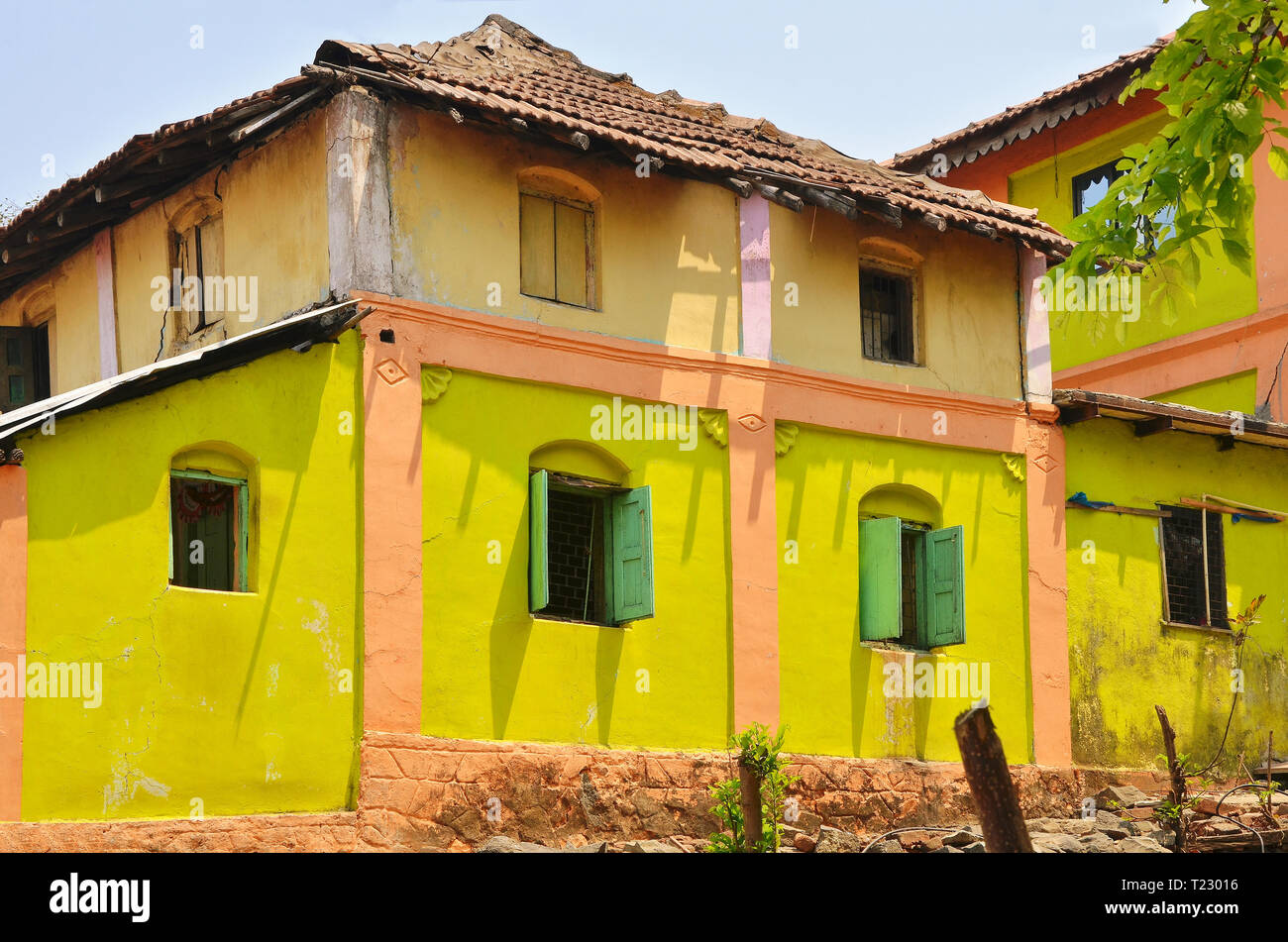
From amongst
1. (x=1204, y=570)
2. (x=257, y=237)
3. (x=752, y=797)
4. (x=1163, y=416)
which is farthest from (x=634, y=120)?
(x=1204, y=570)

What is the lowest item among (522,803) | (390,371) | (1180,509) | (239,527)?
(522,803)

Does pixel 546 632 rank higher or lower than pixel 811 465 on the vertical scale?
lower

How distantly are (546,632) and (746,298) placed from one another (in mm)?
3818

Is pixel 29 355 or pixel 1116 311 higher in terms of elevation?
pixel 1116 311

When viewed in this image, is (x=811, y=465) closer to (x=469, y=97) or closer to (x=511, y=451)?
(x=511, y=451)

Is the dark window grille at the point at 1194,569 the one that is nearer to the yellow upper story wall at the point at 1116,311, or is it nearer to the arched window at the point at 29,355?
the yellow upper story wall at the point at 1116,311

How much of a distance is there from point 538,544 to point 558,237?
2812mm

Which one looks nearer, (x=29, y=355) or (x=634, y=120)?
(x=634, y=120)

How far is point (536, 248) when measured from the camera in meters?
15.4

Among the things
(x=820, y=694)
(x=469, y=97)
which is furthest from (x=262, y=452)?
(x=820, y=694)

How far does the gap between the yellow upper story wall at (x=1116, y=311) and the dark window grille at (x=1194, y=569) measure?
2.54 metres

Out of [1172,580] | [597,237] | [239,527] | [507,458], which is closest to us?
[239,527]

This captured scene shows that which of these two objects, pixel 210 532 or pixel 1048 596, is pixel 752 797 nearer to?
pixel 210 532
